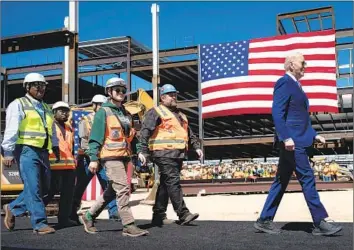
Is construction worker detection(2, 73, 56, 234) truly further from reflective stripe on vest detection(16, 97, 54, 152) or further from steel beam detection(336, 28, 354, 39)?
steel beam detection(336, 28, 354, 39)

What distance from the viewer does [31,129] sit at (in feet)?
16.7

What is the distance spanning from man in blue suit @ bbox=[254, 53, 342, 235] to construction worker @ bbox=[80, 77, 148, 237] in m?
1.30

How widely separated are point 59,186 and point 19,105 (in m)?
1.43

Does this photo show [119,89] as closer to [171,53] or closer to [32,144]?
[32,144]

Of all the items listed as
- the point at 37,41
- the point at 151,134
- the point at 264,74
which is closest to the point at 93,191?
the point at 37,41

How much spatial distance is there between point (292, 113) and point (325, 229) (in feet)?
3.56

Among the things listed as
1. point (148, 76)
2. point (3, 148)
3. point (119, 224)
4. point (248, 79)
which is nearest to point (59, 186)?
point (119, 224)

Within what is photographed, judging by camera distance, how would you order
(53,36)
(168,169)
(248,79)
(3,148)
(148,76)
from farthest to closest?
1. (148,76)
2. (248,79)
3. (53,36)
4. (168,169)
5. (3,148)

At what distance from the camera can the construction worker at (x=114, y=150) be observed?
15.6ft

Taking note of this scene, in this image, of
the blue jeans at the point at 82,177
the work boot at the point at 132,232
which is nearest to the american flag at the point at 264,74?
the blue jeans at the point at 82,177

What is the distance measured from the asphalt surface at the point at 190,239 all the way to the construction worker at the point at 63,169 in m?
0.58

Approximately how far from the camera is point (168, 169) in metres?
5.36

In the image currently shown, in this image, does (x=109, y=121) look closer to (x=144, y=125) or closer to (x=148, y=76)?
(x=144, y=125)

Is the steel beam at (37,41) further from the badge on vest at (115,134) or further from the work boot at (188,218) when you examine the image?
the work boot at (188,218)
